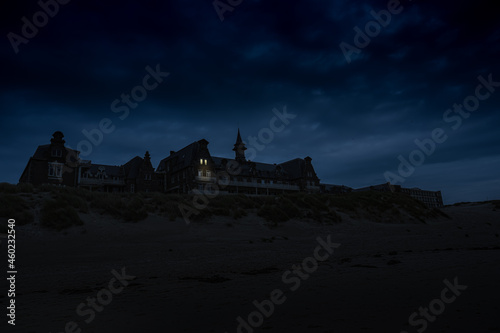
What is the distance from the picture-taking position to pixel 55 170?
138ft

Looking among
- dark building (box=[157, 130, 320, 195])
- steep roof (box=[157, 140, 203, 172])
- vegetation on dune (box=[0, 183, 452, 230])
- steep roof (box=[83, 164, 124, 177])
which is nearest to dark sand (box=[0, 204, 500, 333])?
vegetation on dune (box=[0, 183, 452, 230])

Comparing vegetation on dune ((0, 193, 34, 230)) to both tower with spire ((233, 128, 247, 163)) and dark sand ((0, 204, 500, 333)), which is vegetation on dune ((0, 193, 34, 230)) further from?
tower with spire ((233, 128, 247, 163))

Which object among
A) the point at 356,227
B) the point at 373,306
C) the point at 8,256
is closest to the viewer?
the point at 373,306

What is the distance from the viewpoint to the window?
4167 cm

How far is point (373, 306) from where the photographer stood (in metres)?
4.91

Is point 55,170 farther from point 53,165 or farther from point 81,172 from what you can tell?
point 81,172

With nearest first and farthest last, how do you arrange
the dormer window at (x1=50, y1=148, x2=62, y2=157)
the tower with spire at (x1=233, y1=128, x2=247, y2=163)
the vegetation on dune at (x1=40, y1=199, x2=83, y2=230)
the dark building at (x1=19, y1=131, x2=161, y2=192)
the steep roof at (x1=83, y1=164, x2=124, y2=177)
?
the vegetation on dune at (x1=40, y1=199, x2=83, y2=230), the dark building at (x1=19, y1=131, x2=161, y2=192), the dormer window at (x1=50, y1=148, x2=62, y2=157), the steep roof at (x1=83, y1=164, x2=124, y2=177), the tower with spire at (x1=233, y1=128, x2=247, y2=163)

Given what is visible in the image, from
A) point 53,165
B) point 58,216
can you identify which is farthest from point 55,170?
point 58,216

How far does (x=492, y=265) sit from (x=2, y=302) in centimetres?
1191

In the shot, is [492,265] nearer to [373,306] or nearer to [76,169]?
[373,306]

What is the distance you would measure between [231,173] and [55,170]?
30.3m

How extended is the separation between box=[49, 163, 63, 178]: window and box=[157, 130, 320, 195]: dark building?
1856 centimetres

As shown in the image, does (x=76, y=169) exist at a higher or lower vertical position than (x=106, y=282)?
higher

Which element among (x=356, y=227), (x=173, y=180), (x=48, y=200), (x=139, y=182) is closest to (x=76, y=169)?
(x=139, y=182)
